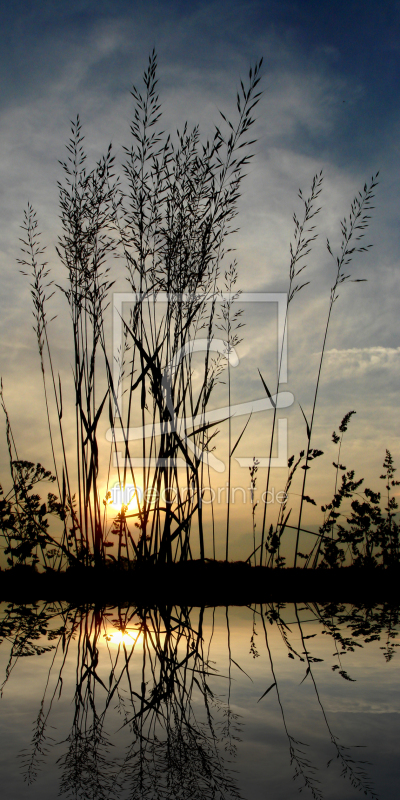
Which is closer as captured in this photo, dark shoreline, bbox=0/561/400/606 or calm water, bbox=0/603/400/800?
calm water, bbox=0/603/400/800

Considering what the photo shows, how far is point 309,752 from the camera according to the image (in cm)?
72

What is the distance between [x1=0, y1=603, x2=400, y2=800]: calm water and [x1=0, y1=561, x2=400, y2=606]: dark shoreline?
650 millimetres

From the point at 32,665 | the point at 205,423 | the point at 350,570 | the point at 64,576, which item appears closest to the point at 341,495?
the point at 350,570

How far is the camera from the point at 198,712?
2.97 feet

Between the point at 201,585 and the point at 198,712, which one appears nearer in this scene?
the point at 198,712

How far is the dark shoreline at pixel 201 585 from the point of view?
2.33 m

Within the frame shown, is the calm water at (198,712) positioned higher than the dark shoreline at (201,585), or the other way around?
the calm water at (198,712)

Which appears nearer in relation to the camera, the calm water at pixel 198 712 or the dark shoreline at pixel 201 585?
the calm water at pixel 198 712

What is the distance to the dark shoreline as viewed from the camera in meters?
2.33

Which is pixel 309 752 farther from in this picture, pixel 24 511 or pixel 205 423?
pixel 24 511

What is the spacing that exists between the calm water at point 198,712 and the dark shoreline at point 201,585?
650mm

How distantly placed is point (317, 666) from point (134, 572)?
4.42 ft

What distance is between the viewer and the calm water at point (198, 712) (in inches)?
25.4

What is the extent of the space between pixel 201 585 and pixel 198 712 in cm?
162
